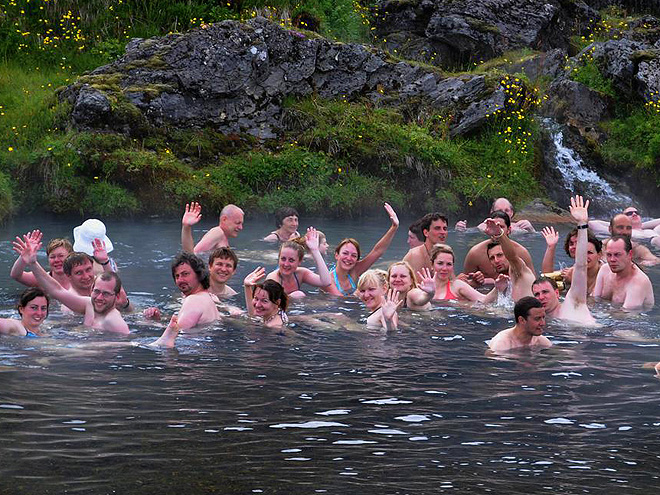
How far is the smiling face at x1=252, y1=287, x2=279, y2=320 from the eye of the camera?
1093 centimetres

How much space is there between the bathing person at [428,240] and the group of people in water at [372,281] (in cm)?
1

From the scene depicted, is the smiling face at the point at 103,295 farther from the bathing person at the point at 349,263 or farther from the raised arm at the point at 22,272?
the bathing person at the point at 349,263

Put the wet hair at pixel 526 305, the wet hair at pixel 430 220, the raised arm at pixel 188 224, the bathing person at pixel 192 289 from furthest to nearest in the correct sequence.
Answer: the wet hair at pixel 430 220, the raised arm at pixel 188 224, the bathing person at pixel 192 289, the wet hair at pixel 526 305

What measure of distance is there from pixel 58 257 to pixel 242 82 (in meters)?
11.3

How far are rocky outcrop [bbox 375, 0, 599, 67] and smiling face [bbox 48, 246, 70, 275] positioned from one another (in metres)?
16.7

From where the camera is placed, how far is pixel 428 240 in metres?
13.7

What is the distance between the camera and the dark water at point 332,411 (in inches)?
260

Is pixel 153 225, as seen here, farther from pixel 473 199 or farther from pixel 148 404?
pixel 148 404

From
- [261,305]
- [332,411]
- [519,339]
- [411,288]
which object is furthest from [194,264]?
[519,339]

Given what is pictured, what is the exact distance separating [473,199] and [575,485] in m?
16.0

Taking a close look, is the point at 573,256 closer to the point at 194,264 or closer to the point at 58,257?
the point at 194,264

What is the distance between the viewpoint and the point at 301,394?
8.59 m

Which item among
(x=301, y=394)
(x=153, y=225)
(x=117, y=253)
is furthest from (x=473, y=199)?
(x=301, y=394)

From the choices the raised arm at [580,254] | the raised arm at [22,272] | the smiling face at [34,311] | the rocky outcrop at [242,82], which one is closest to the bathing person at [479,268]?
the raised arm at [580,254]
